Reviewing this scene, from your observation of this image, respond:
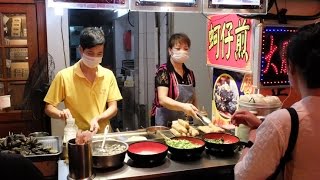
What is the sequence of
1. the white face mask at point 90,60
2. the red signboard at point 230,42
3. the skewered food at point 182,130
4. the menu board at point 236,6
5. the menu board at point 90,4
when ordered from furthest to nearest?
the red signboard at point 230,42
the white face mask at point 90,60
the skewered food at point 182,130
the menu board at point 236,6
the menu board at point 90,4

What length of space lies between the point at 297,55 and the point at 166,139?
1.28 meters

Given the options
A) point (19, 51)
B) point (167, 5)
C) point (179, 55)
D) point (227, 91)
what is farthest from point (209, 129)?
point (19, 51)

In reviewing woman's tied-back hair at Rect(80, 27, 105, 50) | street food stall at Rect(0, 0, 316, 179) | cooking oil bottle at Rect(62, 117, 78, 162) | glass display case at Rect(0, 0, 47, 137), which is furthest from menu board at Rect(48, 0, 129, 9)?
glass display case at Rect(0, 0, 47, 137)

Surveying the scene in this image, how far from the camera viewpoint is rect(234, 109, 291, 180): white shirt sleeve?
1340mm

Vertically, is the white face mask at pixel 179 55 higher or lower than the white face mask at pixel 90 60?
higher

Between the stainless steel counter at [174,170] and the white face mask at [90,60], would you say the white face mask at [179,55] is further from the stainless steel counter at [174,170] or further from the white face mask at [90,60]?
the stainless steel counter at [174,170]

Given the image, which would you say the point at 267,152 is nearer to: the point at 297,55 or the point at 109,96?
the point at 297,55

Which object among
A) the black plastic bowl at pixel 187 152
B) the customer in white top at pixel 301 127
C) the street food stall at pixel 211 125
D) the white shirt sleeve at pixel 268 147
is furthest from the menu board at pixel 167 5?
the white shirt sleeve at pixel 268 147

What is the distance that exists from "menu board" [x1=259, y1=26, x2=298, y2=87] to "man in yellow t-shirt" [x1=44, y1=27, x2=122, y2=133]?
4.67 feet

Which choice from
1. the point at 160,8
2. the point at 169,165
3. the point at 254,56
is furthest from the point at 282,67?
the point at 169,165

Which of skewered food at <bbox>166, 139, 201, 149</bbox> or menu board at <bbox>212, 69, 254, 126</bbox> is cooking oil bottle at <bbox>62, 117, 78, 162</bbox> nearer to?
skewered food at <bbox>166, 139, 201, 149</bbox>

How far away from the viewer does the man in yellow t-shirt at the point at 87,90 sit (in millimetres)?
2750

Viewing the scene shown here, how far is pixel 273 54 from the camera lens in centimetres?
277

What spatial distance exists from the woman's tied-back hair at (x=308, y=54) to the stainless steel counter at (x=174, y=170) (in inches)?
37.9
